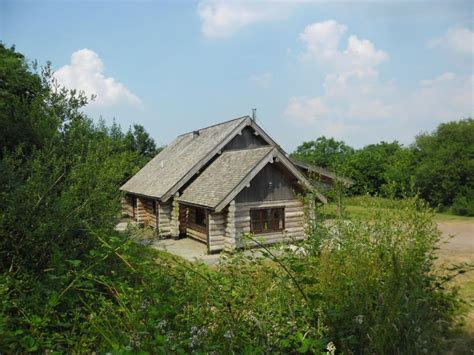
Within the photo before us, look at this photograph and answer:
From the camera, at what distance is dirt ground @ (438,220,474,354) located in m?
5.79

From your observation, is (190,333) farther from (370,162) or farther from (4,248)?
(370,162)

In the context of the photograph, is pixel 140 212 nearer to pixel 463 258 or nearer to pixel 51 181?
pixel 463 258

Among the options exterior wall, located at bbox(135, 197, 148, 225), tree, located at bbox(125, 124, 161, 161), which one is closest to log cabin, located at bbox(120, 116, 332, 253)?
exterior wall, located at bbox(135, 197, 148, 225)

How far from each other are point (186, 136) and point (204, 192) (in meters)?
12.7

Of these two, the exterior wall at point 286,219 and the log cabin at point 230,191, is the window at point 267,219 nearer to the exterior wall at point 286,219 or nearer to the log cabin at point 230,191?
the log cabin at point 230,191

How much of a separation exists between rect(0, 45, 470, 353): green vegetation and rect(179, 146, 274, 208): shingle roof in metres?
9.14

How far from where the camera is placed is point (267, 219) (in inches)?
625

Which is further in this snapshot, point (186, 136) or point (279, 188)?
point (186, 136)

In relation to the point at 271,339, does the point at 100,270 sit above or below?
→ above

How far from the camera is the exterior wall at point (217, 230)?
15094mm

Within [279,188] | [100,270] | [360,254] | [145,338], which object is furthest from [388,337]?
[279,188]

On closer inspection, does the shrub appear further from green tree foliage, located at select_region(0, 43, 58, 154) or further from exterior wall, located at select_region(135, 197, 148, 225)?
green tree foliage, located at select_region(0, 43, 58, 154)

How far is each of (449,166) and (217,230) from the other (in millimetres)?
18358

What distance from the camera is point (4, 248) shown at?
450cm
